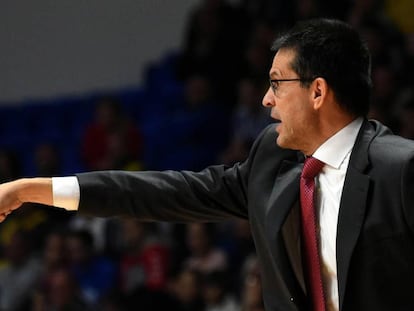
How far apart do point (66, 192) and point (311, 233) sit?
0.70 metres

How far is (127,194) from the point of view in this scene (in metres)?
3.03

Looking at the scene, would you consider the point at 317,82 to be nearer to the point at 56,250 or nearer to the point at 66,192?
the point at 66,192

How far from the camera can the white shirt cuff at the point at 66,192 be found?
2.96m

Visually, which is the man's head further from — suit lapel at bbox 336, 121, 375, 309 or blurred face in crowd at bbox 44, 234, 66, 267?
blurred face in crowd at bbox 44, 234, 66, 267

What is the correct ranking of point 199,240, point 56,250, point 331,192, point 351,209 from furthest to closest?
1. point 56,250
2. point 199,240
3. point 331,192
4. point 351,209

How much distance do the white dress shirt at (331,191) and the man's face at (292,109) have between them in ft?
0.20

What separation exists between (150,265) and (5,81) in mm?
3803

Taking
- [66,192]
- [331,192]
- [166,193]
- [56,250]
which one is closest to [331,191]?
[331,192]

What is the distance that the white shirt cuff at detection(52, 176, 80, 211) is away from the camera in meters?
2.96

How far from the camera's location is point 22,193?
2.86 meters

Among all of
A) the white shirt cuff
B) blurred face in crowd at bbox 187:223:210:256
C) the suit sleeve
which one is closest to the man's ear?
the suit sleeve

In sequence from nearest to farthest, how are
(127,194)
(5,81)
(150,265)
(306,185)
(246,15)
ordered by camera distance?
(306,185) → (127,194) → (150,265) → (246,15) → (5,81)

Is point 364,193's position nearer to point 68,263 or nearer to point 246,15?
point 68,263

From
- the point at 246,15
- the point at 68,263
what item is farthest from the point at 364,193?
the point at 246,15
